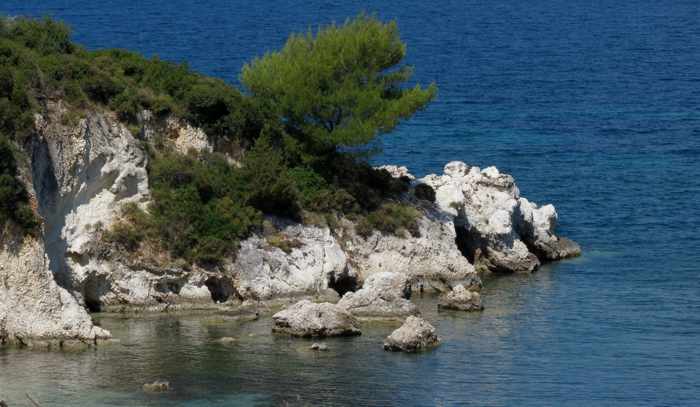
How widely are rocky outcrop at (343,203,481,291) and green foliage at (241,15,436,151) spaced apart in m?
6.18

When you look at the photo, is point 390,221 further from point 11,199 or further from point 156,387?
point 156,387

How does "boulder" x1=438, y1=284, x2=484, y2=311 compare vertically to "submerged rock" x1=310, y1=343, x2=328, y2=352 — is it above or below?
above

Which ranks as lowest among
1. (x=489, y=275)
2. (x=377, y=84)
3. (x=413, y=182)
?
(x=489, y=275)

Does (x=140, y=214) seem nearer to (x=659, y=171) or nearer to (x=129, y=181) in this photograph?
(x=129, y=181)

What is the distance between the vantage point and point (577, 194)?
9906 cm

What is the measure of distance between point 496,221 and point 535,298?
8271 mm

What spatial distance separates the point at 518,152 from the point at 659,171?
34.8ft

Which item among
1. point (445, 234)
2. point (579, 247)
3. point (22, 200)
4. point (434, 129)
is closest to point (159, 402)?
point (22, 200)

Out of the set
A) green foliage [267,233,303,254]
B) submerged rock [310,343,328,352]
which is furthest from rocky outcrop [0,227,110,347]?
green foliage [267,233,303,254]

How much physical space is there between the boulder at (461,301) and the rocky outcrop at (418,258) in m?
4.38

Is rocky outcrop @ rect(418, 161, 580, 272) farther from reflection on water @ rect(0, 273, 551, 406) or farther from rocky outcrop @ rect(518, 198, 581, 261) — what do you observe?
reflection on water @ rect(0, 273, 551, 406)

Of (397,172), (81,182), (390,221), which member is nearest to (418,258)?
(390,221)

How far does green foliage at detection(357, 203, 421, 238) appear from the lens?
7788cm

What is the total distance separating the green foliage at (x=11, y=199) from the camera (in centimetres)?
6156
